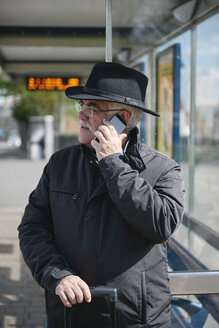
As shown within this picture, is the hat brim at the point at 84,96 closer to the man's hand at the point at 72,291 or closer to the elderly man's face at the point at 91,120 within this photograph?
the elderly man's face at the point at 91,120

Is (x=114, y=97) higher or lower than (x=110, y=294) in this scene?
higher

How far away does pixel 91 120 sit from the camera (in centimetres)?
191

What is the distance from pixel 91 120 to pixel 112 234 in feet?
1.57

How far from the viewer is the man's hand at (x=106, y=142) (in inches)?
70.2

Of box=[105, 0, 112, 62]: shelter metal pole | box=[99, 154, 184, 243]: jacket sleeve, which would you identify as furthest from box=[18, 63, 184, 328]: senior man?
box=[105, 0, 112, 62]: shelter metal pole

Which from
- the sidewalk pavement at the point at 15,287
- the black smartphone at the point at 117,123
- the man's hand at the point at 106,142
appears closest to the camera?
the man's hand at the point at 106,142

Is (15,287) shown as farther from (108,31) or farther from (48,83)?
(48,83)

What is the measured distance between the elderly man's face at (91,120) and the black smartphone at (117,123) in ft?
0.07

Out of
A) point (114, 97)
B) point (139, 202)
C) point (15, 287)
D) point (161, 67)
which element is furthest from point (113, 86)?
point (15, 287)

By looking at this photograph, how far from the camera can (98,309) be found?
1829mm

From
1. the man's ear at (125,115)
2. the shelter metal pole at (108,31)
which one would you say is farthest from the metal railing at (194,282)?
the shelter metal pole at (108,31)

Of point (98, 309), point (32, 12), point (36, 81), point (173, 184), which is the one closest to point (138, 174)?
point (173, 184)

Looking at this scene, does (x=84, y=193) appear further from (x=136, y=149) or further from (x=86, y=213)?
(x=136, y=149)

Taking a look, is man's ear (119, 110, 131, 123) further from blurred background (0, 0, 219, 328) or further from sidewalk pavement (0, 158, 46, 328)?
sidewalk pavement (0, 158, 46, 328)
